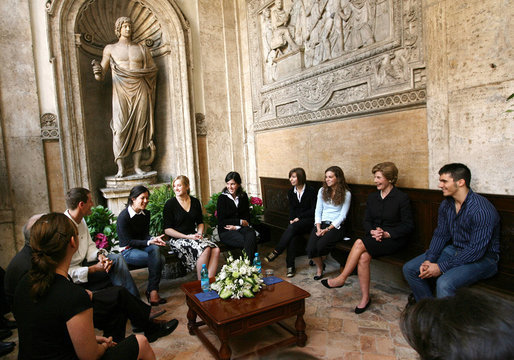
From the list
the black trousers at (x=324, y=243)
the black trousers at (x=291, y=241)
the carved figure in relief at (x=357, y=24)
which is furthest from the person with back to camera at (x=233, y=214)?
the carved figure in relief at (x=357, y=24)

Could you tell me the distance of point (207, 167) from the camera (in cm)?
681

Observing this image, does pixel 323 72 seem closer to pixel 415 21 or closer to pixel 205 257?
pixel 415 21

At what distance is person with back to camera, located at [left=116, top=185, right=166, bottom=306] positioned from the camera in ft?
12.8

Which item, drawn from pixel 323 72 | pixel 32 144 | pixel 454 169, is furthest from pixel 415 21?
pixel 32 144

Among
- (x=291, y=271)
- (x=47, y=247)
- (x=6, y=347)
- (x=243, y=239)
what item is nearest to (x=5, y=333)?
(x=6, y=347)

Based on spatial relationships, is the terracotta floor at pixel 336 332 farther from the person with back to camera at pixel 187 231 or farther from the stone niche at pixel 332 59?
the stone niche at pixel 332 59

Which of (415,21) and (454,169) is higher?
(415,21)

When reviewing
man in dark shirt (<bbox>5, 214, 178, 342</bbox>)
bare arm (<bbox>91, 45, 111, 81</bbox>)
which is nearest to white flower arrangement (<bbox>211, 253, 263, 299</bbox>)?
man in dark shirt (<bbox>5, 214, 178, 342</bbox>)

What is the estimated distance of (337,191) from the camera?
14.3 feet

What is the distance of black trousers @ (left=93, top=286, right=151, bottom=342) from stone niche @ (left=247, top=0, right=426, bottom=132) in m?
3.43

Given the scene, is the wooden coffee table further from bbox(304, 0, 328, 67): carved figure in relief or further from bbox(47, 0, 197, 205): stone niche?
bbox(47, 0, 197, 205): stone niche

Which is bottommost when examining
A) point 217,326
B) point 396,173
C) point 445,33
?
point 217,326

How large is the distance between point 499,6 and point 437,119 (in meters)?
1.08

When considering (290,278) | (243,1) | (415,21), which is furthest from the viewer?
(243,1)
